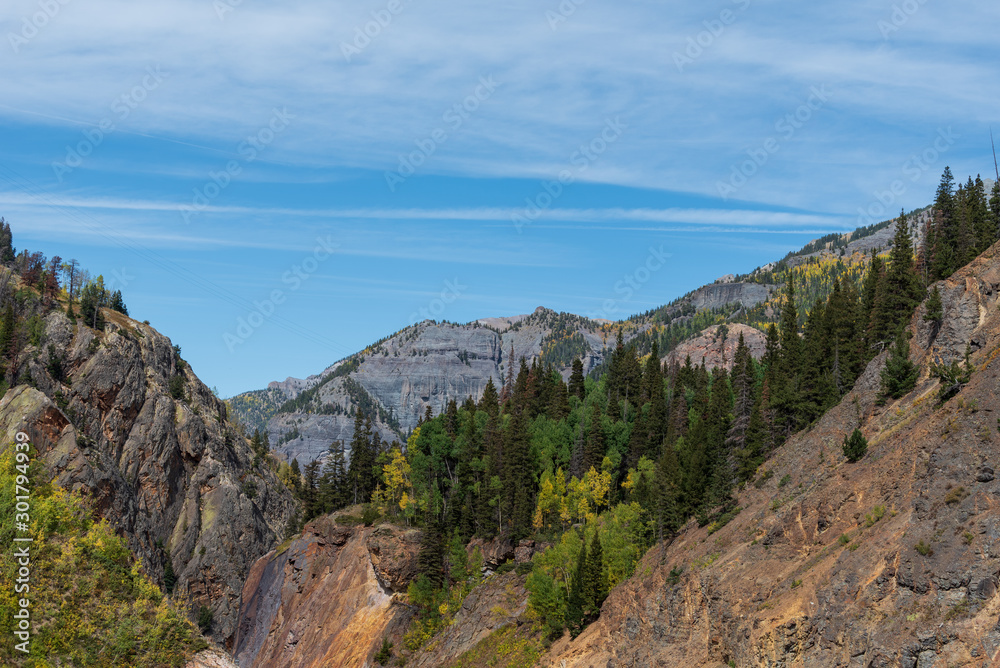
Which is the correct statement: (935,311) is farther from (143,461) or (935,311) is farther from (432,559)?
(143,461)

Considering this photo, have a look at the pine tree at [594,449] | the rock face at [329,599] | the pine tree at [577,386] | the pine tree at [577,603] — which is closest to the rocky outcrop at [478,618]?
the rock face at [329,599]

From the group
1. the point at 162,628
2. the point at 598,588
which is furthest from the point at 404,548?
the point at 162,628

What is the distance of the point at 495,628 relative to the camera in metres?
106

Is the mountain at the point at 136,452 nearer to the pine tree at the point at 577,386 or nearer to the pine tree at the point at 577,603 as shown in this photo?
the pine tree at the point at 577,386

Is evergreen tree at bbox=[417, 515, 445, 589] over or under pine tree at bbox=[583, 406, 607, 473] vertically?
under

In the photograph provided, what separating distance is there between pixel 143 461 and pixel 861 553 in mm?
163047

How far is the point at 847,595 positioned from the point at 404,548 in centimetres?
8765

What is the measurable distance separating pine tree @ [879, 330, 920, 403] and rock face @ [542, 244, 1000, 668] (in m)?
1.13

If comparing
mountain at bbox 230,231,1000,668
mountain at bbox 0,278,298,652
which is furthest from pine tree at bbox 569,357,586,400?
mountain at bbox 0,278,298,652

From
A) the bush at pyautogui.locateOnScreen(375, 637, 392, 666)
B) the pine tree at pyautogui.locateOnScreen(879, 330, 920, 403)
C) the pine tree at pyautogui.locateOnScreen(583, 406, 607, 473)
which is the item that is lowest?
the bush at pyautogui.locateOnScreen(375, 637, 392, 666)

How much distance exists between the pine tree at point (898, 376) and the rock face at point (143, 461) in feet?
421

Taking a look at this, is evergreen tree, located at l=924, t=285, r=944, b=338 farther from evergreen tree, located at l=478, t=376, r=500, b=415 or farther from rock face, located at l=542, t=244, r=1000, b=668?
evergreen tree, located at l=478, t=376, r=500, b=415

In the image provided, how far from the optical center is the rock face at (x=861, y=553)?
50375mm

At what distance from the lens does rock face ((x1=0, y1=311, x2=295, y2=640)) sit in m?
163
